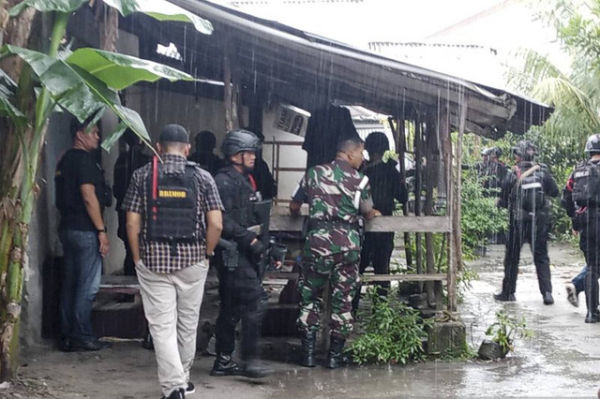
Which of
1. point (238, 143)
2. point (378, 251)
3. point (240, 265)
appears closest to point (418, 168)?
point (378, 251)

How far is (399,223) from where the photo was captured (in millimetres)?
7469

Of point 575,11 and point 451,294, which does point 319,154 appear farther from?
point 575,11

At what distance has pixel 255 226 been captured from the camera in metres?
6.70

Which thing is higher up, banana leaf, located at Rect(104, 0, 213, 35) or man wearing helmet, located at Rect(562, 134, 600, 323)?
banana leaf, located at Rect(104, 0, 213, 35)

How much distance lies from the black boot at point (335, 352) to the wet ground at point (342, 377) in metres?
0.07

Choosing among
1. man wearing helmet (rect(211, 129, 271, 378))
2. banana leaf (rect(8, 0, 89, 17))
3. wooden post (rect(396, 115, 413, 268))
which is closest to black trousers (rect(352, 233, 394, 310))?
wooden post (rect(396, 115, 413, 268))

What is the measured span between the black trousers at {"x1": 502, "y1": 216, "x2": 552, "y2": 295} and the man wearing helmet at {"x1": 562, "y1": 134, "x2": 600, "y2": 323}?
89 cm

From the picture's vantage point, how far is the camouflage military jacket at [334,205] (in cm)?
708

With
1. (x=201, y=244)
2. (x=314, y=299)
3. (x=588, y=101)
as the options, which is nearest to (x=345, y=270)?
(x=314, y=299)

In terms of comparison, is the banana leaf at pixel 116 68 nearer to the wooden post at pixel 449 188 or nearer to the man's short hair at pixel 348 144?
the man's short hair at pixel 348 144

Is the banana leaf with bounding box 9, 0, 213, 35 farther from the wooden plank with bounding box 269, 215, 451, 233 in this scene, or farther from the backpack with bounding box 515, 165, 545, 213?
the backpack with bounding box 515, 165, 545, 213

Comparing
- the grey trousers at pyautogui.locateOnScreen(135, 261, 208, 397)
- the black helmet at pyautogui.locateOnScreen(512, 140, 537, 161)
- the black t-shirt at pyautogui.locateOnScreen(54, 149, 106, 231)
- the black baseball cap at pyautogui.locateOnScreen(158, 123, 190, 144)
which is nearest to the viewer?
the grey trousers at pyautogui.locateOnScreen(135, 261, 208, 397)

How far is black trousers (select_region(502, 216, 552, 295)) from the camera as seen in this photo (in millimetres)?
10477

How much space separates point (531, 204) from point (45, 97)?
6786 mm
